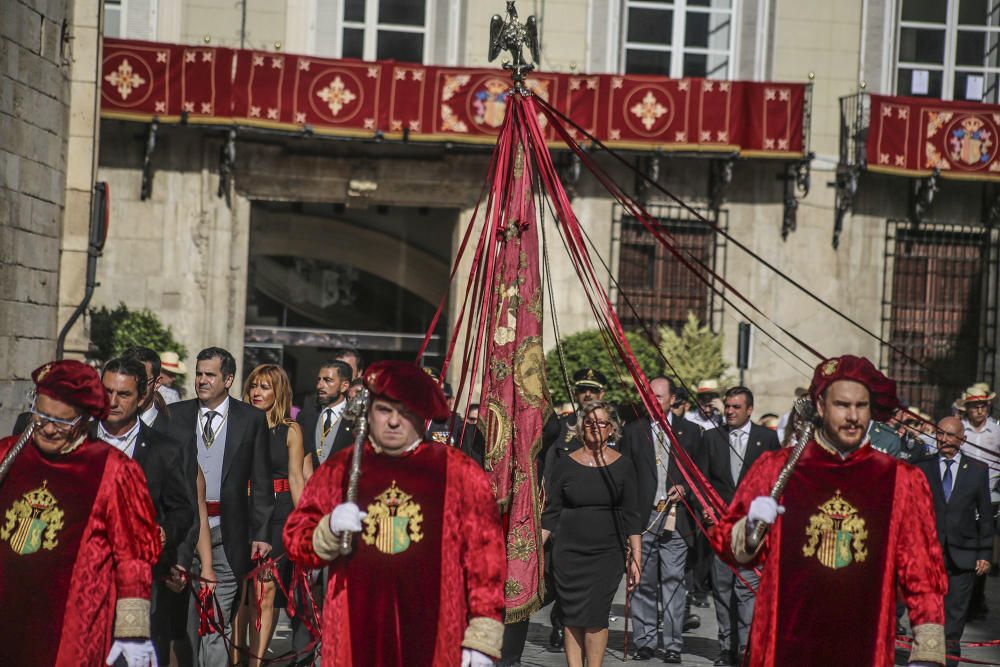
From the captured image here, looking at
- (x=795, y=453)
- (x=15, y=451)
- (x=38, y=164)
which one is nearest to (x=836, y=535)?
(x=795, y=453)

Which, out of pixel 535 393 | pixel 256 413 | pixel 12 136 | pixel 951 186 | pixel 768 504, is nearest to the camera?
pixel 768 504

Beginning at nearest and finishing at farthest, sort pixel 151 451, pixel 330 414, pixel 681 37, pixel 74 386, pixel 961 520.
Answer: pixel 74 386 < pixel 151 451 < pixel 330 414 < pixel 961 520 < pixel 681 37

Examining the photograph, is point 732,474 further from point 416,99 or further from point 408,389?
point 416,99

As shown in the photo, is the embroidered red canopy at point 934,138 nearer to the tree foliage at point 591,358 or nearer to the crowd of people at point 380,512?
the tree foliage at point 591,358

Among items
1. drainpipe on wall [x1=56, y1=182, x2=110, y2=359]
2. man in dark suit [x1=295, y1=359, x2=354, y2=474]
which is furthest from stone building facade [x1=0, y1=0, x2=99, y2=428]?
man in dark suit [x1=295, y1=359, x2=354, y2=474]

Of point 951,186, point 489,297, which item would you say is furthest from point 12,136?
point 951,186

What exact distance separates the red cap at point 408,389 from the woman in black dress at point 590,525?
3497mm

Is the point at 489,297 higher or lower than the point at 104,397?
higher

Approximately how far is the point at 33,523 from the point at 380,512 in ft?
4.39

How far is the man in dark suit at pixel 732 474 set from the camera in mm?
10102

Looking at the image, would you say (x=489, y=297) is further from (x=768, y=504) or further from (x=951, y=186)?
(x=951, y=186)

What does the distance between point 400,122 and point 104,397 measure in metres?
14.8

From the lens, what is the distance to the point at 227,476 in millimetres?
8211

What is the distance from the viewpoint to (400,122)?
66.1 ft
